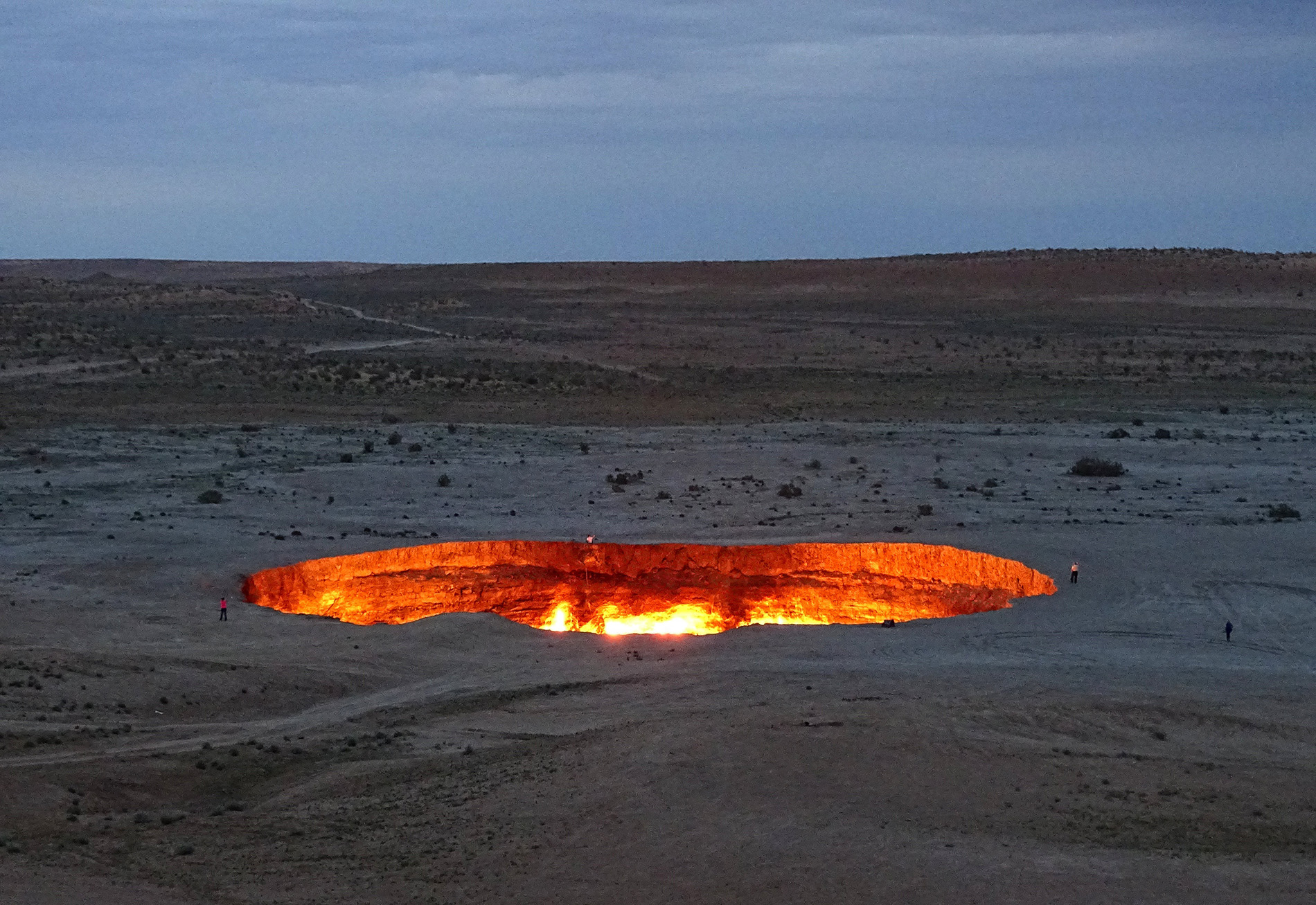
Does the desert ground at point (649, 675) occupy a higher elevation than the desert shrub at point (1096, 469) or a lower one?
lower

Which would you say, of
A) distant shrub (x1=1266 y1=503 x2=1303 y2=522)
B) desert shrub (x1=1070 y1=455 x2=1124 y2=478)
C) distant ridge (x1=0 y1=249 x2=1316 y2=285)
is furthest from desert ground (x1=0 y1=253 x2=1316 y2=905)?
distant ridge (x1=0 y1=249 x2=1316 y2=285)

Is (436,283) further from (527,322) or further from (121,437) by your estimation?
(121,437)

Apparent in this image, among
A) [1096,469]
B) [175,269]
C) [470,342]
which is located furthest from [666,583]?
[175,269]

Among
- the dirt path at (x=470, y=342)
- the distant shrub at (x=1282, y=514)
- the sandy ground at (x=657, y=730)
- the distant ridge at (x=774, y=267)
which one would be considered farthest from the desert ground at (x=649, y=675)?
the distant ridge at (x=774, y=267)

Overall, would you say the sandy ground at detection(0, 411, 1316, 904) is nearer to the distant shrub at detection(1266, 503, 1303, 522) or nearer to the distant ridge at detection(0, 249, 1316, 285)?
the distant shrub at detection(1266, 503, 1303, 522)

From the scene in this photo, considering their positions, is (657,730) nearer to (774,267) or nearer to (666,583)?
(666,583)

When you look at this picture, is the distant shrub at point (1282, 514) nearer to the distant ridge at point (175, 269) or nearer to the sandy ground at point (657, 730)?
the sandy ground at point (657, 730)
